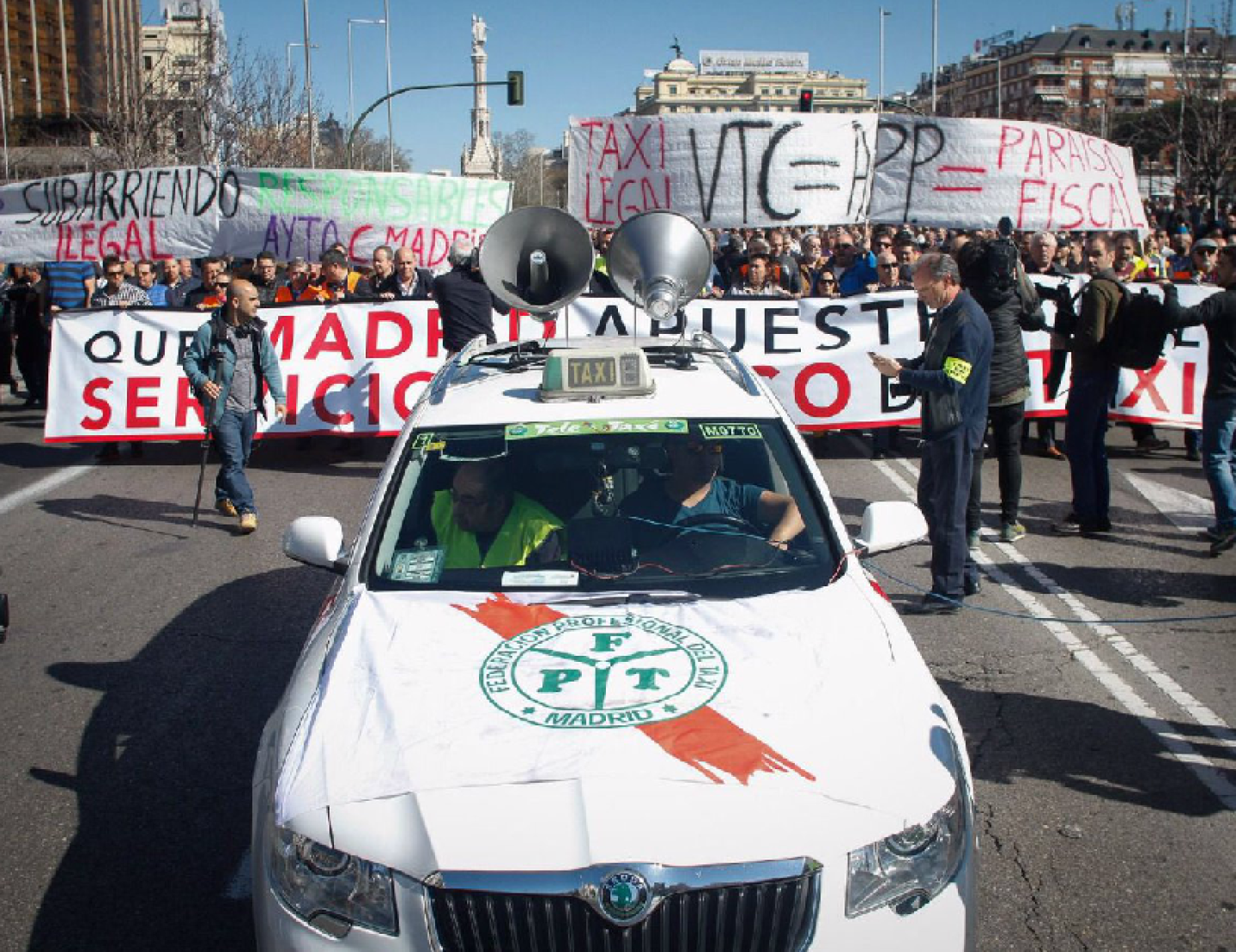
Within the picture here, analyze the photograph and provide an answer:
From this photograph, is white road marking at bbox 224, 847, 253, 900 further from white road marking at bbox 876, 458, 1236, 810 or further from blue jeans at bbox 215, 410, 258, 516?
blue jeans at bbox 215, 410, 258, 516

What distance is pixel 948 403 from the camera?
6734 mm

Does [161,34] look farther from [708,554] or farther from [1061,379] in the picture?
[708,554]

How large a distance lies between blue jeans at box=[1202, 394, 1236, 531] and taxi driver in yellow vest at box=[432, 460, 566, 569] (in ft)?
18.0

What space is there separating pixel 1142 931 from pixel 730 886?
1.74 metres

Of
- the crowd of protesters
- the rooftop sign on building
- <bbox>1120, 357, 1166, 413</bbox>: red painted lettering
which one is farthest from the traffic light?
the rooftop sign on building

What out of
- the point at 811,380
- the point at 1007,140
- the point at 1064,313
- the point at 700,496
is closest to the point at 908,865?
the point at 700,496

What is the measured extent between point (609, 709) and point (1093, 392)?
6218 millimetres

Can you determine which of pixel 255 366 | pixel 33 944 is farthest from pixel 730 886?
pixel 255 366

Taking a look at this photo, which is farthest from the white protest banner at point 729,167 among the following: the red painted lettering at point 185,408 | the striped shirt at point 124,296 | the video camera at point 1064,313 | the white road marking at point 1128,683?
the white road marking at point 1128,683

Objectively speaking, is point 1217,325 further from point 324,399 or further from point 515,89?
point 515,89

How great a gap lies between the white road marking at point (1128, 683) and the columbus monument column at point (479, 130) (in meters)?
100

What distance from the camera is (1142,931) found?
3.73m

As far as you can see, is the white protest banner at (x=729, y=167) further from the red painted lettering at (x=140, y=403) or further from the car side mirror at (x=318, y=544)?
the car side mirror at (x=318, y=544)

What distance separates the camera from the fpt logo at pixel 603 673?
10.4 ft
